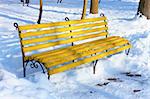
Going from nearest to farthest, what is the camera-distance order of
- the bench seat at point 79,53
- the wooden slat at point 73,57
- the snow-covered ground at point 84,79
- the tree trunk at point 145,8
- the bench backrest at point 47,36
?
1. the snow-covered ground at point 84,79
2. the wooden slat at point 73,57
3. the bench seat at point 79,53
4. the bench backrest at point 47,36
5. the tree trunk at point 145,8

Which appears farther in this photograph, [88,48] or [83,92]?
[88,48]

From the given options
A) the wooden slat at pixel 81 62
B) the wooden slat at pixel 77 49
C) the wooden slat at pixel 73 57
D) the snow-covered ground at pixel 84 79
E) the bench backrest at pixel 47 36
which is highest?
the bench backrest at pixel 47 36

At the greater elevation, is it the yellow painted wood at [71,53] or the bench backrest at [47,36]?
the bench backrest at [47,36]

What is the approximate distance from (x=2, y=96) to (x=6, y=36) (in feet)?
Result: 14.4

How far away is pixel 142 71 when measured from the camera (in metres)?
7.16

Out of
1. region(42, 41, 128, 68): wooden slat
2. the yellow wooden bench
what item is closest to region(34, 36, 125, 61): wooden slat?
the yellow wooden bench

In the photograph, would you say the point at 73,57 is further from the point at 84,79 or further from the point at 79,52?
the point at 84,79

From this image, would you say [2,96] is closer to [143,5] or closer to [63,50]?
[63,50]

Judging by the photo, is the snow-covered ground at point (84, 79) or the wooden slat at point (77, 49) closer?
the snow-covered ground at point (84, 79)

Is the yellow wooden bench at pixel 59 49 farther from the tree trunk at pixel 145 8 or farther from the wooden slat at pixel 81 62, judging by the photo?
the tree trunk at pixel 145 8

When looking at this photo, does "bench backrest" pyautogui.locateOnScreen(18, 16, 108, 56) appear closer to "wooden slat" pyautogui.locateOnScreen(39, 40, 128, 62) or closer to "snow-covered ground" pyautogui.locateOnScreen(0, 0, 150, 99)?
"wooden slat" pyautogui.locateOnScreen(39, 40, 128, 62)

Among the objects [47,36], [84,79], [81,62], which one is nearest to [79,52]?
[81,62]

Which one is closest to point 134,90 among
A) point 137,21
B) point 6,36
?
point 6,36

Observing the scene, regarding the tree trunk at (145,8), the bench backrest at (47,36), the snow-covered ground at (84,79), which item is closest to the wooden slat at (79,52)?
the snow-covered ground at (84,79)
